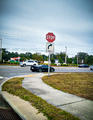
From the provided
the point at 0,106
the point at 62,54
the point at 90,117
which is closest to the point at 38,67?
the point at 0,106

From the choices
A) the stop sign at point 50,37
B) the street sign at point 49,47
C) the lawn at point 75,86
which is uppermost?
the stop sign at point 50,37

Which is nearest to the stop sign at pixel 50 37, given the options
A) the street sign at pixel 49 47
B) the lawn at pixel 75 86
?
the street sign at pixel 49 47

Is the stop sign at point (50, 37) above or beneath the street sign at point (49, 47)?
above

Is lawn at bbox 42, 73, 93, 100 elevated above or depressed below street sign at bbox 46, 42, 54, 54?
below

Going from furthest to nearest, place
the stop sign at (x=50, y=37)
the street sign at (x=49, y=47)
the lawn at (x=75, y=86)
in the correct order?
the street sign at (x=49, y=47) → the stop sign at (x=50, y=37) → the lawn at (x=75, y=86)


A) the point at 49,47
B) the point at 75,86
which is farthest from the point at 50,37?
the point at 75,86

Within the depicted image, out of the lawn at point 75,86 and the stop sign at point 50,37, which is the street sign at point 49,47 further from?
the lawn at point 75,86

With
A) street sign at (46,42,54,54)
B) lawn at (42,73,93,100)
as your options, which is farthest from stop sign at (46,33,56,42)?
lawn at (42,73,93,100)

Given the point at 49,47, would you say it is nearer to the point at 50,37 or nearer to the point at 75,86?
the point at 50,37

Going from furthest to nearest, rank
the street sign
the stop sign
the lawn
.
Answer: the street sign → the stop sign → the lawn

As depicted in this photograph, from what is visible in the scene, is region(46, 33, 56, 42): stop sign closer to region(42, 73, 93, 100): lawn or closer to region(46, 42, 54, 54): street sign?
region(46, 42, 54, 54): street sign

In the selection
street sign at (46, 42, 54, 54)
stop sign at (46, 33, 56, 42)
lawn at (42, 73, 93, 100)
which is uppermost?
stop sign at (46, 33, 56, 42)

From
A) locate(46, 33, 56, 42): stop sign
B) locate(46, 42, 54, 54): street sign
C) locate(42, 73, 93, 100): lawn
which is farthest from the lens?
locate(46, 42, 54, 54): street sign

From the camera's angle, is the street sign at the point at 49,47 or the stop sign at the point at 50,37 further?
the street sign at the point at 49,47
